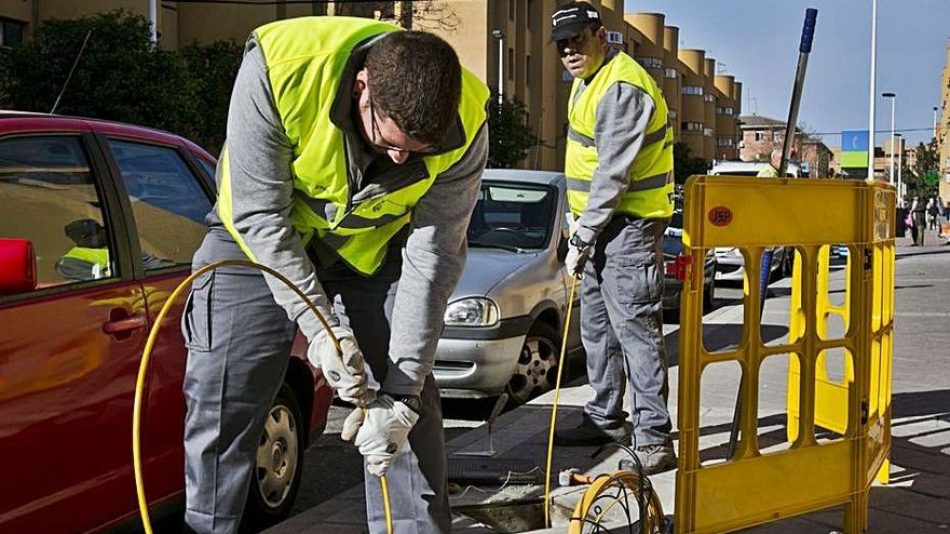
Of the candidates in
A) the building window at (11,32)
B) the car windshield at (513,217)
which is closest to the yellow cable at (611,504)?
the car windshield at (513,217)

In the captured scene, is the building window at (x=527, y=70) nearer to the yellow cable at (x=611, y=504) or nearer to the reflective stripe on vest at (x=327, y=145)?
the yellow cable at (x=611, y=504)

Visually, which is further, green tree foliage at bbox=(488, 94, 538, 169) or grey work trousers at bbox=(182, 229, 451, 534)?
green tree foliage at bbox=(488, 94, 538, 169)

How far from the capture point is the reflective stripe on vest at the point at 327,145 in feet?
9.60

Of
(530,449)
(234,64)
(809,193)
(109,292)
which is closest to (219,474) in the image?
(109,292)

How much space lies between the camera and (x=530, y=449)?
593 cm

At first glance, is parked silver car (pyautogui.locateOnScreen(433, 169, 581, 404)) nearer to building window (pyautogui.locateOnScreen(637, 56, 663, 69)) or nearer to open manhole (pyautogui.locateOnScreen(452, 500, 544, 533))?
open manhole (pyautogui.locateOnScreen(452, 500, 544, 533))

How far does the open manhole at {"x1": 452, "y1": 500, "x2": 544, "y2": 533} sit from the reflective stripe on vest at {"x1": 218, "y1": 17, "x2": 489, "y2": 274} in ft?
4.75

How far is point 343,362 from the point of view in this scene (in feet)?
9.55

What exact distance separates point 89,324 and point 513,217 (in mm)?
5034

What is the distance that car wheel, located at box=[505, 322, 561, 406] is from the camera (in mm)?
7688

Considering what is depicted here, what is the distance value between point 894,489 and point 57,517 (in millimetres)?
3387

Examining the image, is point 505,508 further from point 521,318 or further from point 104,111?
point 104,111

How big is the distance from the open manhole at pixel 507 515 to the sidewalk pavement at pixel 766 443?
28mm

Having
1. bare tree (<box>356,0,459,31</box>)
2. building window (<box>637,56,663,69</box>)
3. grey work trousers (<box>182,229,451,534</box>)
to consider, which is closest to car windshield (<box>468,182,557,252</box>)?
grey work trousers (<box>182,229,451,534</box>)
